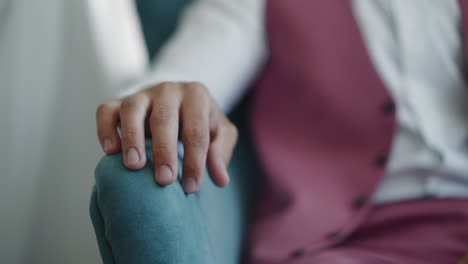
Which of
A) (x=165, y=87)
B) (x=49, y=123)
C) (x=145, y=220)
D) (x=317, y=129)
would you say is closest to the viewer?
(x=145, y=220)

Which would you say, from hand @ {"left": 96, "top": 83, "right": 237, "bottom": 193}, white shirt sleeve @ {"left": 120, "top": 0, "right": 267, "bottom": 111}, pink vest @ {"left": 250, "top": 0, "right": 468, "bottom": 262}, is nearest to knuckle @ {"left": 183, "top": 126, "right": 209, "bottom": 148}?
hand @ {"left": 96, "top": 83, "right": 237, "bottom": 193}

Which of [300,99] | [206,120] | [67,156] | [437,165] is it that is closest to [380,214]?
[437,165]

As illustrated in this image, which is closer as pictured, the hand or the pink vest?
the hand

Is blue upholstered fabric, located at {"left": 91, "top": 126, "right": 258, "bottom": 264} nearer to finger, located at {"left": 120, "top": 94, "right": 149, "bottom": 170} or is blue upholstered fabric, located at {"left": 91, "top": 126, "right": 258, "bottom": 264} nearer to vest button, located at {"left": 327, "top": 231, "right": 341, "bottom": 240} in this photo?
finger, located at {"left": 120, "top": 94, "right": 149, "bottom": 170}

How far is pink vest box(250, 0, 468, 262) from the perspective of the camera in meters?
0.80

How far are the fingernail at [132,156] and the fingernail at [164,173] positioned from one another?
24 mm

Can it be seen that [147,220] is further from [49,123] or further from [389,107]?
[389,107]

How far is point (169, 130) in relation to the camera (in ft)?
1.79

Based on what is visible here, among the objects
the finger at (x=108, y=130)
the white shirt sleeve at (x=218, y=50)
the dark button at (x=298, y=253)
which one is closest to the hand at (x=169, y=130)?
the finger at (x=108, y=130)

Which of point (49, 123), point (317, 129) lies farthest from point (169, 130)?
point (317, 129)

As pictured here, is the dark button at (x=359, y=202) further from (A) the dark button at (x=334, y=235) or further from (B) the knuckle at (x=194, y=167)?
(B) the knuckle at (x=194, y=167)

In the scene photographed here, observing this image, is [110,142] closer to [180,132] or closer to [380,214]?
[180,132]

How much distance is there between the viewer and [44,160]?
29.2 inches

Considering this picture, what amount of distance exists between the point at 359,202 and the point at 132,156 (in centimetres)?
41
